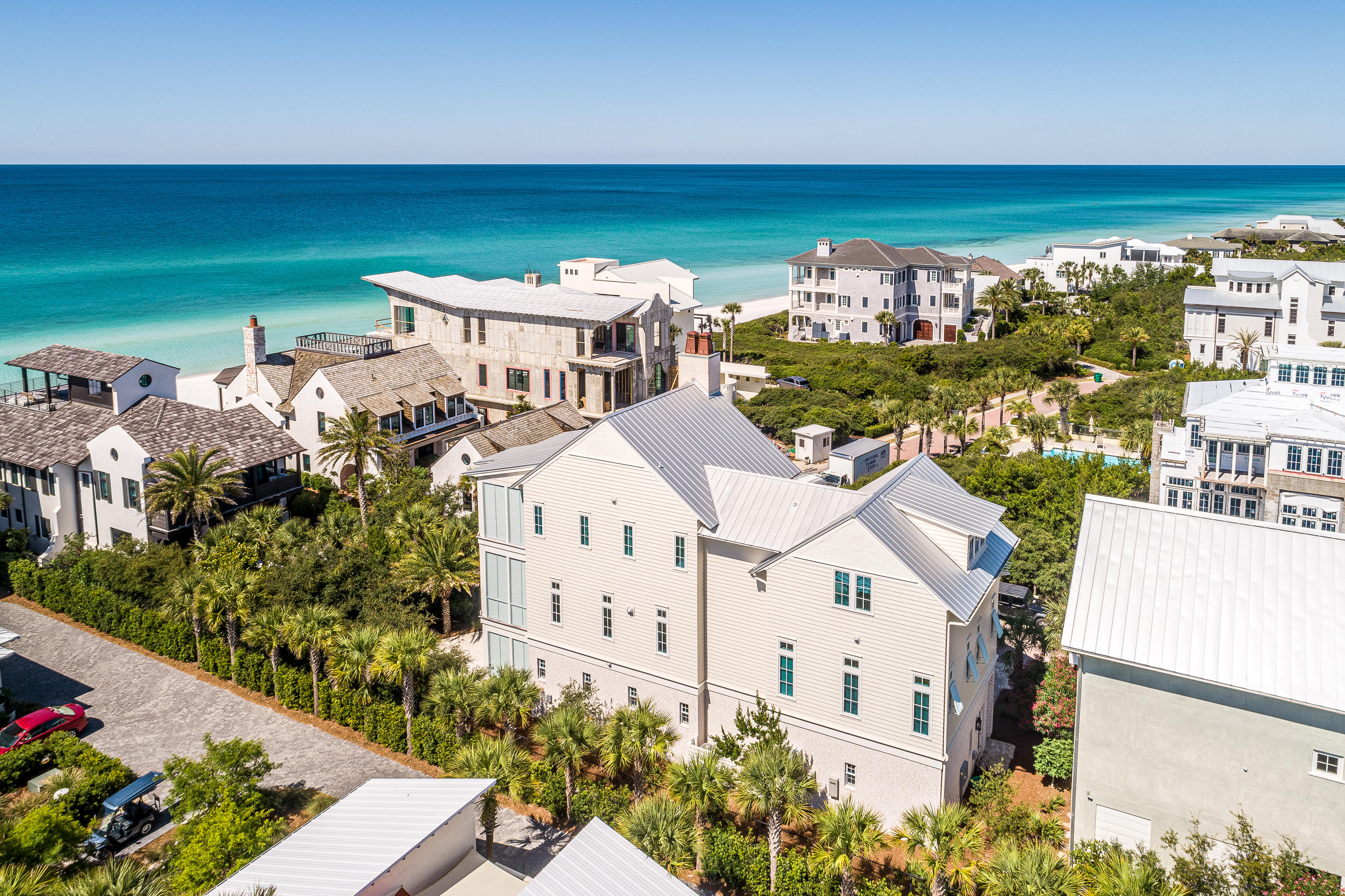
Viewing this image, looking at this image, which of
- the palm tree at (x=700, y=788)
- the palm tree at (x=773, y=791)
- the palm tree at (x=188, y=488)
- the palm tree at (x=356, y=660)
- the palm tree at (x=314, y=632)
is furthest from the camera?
the palm tree at (x=188, y=488)

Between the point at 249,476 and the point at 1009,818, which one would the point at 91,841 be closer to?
the point at 249,476

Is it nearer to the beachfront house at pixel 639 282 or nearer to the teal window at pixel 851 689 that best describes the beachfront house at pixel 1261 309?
the beachfront house at pixel 639 282

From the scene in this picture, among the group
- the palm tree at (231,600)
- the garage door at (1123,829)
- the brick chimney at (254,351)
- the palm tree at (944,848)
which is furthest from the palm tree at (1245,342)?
the palm tree at (231,600)

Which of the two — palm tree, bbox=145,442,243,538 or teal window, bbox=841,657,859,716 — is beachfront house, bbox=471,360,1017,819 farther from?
palm tree, bbox=145,442,243,538

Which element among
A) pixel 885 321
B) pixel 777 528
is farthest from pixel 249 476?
pixel 885 321

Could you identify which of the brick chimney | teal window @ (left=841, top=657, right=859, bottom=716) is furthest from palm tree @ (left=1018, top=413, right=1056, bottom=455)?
the brick chimney
